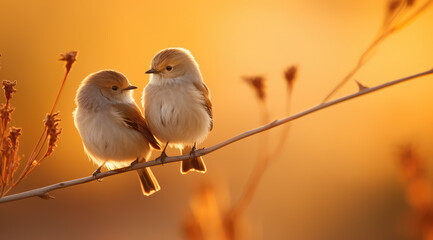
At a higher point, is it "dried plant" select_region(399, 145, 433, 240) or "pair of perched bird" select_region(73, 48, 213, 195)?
"pair of perched bird" select_region(73, 48, 213, 195)

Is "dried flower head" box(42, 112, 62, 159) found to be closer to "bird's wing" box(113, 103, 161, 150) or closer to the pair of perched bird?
the pair of perched bird

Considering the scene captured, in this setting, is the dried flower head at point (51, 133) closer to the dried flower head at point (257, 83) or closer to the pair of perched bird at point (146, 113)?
the dried flower head at point (257, 83)

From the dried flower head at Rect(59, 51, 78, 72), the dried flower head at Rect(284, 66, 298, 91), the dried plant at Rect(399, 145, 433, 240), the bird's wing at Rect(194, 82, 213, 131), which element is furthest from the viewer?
the bird's wing at Rect(194, 82, 213, 131)

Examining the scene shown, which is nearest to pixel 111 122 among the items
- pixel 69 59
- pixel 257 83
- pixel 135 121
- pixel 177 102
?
pixel 135 121

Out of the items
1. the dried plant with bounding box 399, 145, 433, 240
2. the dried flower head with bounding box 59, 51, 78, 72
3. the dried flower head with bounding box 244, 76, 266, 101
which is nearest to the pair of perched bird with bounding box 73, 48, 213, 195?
the dried flower head with bounding box 59, 51, 78, 72

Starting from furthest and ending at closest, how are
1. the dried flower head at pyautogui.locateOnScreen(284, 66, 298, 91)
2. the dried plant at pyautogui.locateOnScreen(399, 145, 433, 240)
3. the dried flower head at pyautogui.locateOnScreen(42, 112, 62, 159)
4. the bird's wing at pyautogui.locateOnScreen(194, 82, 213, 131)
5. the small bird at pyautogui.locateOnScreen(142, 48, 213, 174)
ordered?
the bird's wing at pyautogui.locateOnScreen(194, 82, 213, 131), the small bird at pyautogui.locateOnScreen(142, 48, 213, 174), the dried flower head at pyautogui.locateOnScreen(42, 112, 62, 159), the dried flower head at pyautogui.locateOnScreen(284, 66, 298, 91), the dried plant at pyautogui.locateOnScreen(399, 145, 433, 240)

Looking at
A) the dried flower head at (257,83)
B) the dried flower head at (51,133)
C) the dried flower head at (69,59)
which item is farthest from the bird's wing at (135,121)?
the dried flower head at (257,83)

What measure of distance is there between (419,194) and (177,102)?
146 inches

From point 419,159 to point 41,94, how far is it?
13288mm

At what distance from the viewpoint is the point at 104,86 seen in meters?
4.84

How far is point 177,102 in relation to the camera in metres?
4.64

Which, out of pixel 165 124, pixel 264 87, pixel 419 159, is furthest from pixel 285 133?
pixel 165 124

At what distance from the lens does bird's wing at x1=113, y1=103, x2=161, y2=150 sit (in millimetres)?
→ 4703

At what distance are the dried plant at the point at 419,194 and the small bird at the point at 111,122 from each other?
12.2 feet
